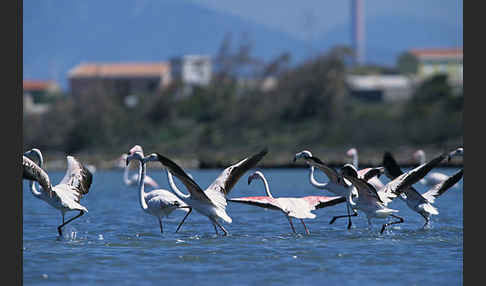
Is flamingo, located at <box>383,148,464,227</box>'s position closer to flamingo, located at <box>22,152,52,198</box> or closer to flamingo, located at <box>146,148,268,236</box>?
flamingo, located at <box>146,148,268,236</box>

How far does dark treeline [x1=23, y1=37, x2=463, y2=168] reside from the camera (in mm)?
58312

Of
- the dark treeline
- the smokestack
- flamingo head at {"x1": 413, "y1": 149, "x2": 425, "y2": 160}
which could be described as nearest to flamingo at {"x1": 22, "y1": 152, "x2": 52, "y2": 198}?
flamingo head at {"x1": 413, "y1": 149, "x2": 425, "y2": 160}

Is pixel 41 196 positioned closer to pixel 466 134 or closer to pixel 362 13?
pixel 466 134

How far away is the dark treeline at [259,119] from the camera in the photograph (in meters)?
58.3

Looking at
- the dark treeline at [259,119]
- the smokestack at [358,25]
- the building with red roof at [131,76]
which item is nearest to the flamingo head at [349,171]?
the dark treeline at [259,119]

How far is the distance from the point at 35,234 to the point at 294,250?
16.6 feet

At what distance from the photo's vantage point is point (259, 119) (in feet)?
221

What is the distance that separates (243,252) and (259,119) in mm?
54393

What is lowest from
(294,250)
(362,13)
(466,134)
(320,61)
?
(294,250)

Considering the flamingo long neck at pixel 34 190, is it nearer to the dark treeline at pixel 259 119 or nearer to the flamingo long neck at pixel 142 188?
the flamingo long neck at pixel 142 188

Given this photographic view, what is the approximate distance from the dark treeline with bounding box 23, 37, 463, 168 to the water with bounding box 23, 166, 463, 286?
35729mm

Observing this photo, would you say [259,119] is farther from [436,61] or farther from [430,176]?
[430,176]

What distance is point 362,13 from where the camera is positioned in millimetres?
198250
